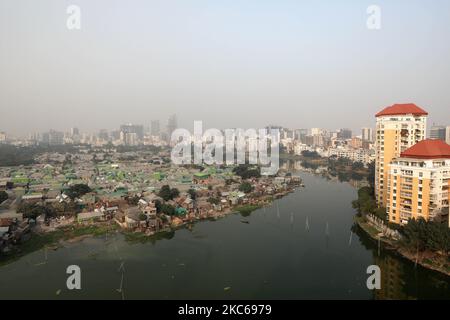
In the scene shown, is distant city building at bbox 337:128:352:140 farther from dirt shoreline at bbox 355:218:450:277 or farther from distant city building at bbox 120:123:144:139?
dirt shoreline at bbox 355:218:450:277

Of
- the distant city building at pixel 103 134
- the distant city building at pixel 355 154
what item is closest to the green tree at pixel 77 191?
the distant city building at pixel 355 154

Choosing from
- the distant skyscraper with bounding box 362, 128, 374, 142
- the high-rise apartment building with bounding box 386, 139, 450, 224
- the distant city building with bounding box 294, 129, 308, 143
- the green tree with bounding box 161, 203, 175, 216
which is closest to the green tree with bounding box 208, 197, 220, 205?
the green tree with bounding box 161, 203, 175, 216

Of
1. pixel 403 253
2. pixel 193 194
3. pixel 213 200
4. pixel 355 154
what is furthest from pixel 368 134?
pixel 403 253

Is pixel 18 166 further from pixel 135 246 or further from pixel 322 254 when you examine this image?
pixel 322 254

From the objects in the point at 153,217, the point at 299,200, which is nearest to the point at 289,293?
the point at 153,217

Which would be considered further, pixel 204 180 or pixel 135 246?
pixel 204 180

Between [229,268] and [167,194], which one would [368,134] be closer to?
[167,194]
